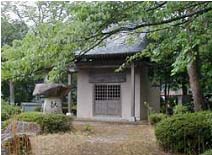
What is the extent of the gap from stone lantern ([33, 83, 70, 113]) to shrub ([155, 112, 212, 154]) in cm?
691

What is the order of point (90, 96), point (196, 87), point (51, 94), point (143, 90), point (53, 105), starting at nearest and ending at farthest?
1. point (196, 87)
2. point (51, 94)
3. point (53, 105)
4. point (143, 90)
5. point (90, 96)

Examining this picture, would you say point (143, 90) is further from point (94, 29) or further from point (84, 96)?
point (94, 29)

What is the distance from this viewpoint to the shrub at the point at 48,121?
11.2 m

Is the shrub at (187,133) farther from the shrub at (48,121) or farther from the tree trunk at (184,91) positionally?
the tree trunk at (184,91)

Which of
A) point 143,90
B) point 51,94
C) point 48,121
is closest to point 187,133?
point 48,121

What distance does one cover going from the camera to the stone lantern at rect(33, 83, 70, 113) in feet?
47.3

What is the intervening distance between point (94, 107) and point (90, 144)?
891 centimetres

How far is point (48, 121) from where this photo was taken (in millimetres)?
11352

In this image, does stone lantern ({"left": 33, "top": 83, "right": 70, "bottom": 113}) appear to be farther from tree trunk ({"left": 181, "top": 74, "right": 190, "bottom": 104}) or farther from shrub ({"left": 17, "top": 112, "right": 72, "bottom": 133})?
tree trunk ({"left": 181, "top": 74, "right": 190, "bottom": 104})

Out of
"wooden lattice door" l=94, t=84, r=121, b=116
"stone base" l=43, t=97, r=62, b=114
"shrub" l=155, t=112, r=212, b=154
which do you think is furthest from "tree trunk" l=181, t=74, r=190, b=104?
"shrub" l=155, t=112, r=212, b=154

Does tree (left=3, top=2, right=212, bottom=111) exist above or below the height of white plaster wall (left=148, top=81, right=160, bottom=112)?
above

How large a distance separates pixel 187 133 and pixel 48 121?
480 cm

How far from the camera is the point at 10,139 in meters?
6.51

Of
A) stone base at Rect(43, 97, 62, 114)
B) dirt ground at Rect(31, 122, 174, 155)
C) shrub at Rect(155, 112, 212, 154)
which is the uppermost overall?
stone base at Rect(43, 97, 62, 114)
